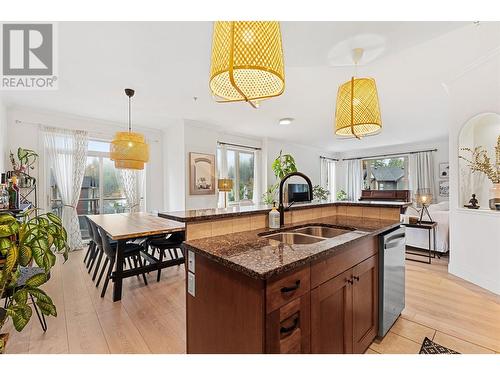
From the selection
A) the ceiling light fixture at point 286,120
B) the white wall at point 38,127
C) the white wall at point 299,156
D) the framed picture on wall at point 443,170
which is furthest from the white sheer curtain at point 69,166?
the framed picture on wall at point 443,170

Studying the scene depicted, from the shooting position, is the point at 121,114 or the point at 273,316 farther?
the point at 121,114

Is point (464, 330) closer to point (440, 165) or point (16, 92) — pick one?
point (16, 92)

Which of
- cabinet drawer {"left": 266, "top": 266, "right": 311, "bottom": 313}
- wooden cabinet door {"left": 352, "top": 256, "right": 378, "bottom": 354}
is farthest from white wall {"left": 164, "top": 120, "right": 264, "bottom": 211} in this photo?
cabinet drawer {"left": 266, "top": 266, "right": 311, "bottom": 313}

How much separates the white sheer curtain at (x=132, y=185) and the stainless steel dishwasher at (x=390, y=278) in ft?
15.2

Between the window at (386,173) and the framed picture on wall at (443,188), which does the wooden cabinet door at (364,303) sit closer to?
the framed picture on wall at (443,188)

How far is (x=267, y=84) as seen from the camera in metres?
1.38

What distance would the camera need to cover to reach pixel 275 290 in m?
0.93

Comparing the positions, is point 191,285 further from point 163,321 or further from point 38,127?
point 38,127

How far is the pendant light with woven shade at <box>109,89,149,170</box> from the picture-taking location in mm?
2822

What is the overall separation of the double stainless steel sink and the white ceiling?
1567 mm

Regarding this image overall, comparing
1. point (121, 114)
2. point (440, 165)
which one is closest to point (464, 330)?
point (121, 114)

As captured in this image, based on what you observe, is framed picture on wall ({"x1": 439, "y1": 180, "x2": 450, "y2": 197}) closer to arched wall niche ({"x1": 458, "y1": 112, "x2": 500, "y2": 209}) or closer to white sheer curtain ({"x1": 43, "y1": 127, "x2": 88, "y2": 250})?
arched wall niche ({"x1": 458, "y1": 112, "x2": 500, "y2": 209})

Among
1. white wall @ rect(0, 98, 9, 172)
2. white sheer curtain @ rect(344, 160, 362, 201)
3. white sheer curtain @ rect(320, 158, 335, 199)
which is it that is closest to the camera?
white wall @ rect(0, 98, 9, 172)
